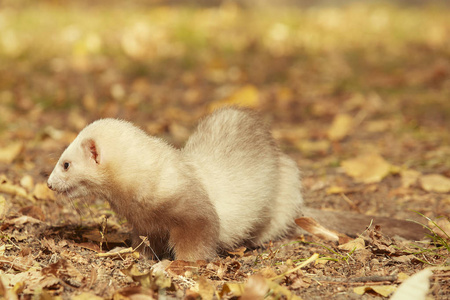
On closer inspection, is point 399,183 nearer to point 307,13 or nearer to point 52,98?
point 52,98

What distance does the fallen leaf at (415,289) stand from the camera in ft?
7.26

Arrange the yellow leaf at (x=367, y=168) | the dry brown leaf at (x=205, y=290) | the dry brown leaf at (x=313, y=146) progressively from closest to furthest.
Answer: the dry brown leaf at (x=205, y=290), the yellow leaf at (x=367, y=168), the dry brown leaf at (x=313, y=146)

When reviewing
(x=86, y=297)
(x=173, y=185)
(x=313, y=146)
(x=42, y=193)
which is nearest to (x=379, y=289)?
(x=173, y=185)

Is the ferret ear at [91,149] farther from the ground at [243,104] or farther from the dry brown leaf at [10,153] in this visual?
the dry brown leaf at [10,153]

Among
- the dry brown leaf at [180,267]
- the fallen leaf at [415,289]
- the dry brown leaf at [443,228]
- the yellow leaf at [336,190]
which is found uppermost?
Result: the fallen leaf at [415,289]

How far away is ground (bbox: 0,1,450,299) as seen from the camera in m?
2.64

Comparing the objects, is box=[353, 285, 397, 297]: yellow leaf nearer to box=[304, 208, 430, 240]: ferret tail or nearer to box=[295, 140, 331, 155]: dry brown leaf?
box=[304, 208, 430, 240]: ferret tail

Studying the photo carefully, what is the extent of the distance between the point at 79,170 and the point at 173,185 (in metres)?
0.55

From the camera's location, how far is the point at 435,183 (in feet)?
13.4

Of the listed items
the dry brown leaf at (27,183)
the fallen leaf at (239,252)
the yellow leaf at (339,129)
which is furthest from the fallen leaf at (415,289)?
the yellow leaf at (339,129)

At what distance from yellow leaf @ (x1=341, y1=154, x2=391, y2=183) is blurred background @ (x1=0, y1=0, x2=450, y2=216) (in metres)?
0.11

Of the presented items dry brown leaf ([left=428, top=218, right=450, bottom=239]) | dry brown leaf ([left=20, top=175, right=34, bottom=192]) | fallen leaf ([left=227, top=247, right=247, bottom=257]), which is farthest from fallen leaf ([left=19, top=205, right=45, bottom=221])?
dry brown leaf ([left=428, top=218, right=450, bottom=239])

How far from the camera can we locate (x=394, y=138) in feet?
18.4

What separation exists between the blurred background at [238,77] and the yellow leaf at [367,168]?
0.11m
